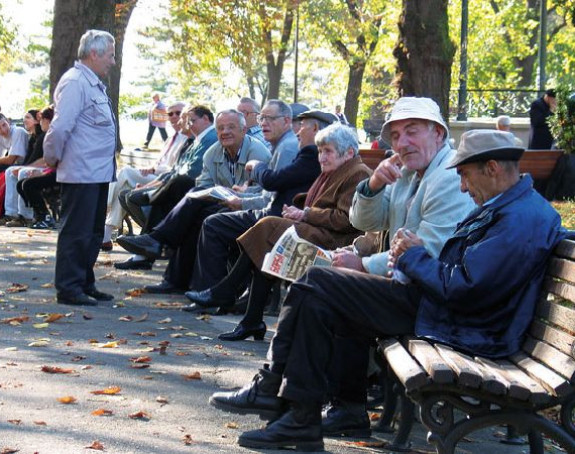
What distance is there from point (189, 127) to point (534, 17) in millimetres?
42979

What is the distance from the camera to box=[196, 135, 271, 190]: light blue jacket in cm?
1139

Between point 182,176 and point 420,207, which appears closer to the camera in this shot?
point 420,207

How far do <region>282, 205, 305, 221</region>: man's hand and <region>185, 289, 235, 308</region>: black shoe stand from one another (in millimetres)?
1272

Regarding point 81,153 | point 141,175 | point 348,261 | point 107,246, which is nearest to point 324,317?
point 348,261

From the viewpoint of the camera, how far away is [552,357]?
5.02 m

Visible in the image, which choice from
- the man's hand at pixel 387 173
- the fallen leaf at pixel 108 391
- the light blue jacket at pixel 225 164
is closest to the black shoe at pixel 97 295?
the light blue jacket at pixel 225 164

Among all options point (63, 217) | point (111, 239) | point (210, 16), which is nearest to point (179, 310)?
point (63, 217)

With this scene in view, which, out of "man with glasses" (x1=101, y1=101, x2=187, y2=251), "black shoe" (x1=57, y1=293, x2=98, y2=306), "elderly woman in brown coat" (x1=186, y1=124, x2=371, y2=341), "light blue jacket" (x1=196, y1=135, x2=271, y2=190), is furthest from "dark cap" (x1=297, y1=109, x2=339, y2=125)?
"man with glasses" (x1=101, y1=101, x2=187, y2=251)

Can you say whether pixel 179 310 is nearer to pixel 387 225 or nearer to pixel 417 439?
pixel 387 225

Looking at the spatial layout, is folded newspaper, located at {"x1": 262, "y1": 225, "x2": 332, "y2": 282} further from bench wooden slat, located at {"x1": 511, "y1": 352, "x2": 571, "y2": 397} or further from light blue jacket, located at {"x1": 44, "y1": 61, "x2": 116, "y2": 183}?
light blue jacket, located at {"x1": 44, "y1": 61, "x2": 116, "y2": 183}

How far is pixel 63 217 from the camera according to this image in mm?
10273

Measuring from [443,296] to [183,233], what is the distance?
19.6 feet

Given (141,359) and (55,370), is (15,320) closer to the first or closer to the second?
(141,359)

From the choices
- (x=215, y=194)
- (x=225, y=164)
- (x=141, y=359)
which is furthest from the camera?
(x=225, y=164)
